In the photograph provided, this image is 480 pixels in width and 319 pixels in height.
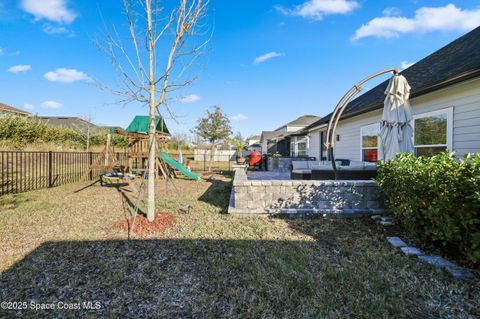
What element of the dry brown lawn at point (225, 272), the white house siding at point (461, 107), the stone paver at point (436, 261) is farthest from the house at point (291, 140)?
the stone paver at point (436, 261)

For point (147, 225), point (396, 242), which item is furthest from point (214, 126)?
point (396, 242)

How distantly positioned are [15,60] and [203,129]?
43.3 feet

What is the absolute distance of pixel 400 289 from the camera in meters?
2.28

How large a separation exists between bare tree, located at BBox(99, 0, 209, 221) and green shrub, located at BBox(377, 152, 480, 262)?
4.23m

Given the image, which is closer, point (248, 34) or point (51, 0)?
point (51, 0)

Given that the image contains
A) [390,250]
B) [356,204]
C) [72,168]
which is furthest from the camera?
[72,168]

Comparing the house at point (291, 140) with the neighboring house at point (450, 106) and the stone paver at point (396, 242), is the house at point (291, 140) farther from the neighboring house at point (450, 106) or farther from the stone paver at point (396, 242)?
the stone paver at point (396, 242)

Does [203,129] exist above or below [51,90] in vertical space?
below

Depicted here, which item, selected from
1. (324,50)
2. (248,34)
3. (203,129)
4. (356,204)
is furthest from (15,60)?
(356,204)

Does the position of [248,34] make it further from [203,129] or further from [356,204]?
[203,129]

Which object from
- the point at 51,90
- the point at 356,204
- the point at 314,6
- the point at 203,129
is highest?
the point at 314,6

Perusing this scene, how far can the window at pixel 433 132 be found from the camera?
514cm

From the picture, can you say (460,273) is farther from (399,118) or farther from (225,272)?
(399,118)

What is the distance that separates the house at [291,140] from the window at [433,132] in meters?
9.04
